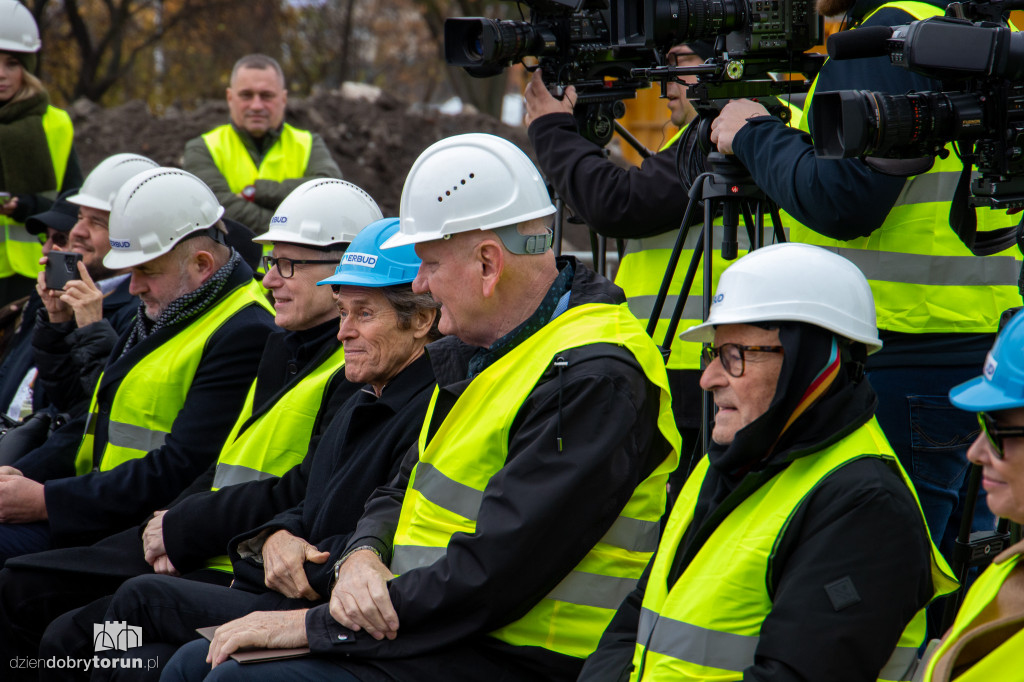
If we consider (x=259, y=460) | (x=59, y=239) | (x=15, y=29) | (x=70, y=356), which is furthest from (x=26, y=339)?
(x=259, y=460)

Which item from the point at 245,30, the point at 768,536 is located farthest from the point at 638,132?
the point at 768,536

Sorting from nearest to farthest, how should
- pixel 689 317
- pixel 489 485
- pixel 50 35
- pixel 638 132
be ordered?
pixel 489 485 < pixel 689 317 < pixel 638 132 < pixel 50 35

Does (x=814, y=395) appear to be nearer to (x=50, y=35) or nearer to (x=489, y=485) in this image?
(x=489, y=485)

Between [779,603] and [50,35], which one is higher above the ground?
[50,35]

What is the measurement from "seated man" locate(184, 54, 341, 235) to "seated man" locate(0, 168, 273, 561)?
9.05ft

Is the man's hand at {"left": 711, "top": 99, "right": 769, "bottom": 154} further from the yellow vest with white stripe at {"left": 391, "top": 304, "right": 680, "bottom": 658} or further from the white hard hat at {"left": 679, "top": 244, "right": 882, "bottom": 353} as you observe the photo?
the white hard hat at {"left": 679, "top": 244, "right": 882, "bottom": 353}

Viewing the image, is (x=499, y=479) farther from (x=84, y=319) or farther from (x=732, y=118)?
(x=84, y=319)

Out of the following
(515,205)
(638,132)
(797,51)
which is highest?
(797,51)

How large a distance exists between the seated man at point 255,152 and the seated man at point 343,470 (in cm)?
424

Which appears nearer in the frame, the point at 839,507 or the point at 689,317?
the point at 839,507

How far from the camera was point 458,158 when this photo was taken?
3.25 meters

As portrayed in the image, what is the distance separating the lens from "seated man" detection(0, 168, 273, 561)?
4414 millimetres

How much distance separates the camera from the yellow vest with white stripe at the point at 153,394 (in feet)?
15.0

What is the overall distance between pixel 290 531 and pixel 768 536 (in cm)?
172
